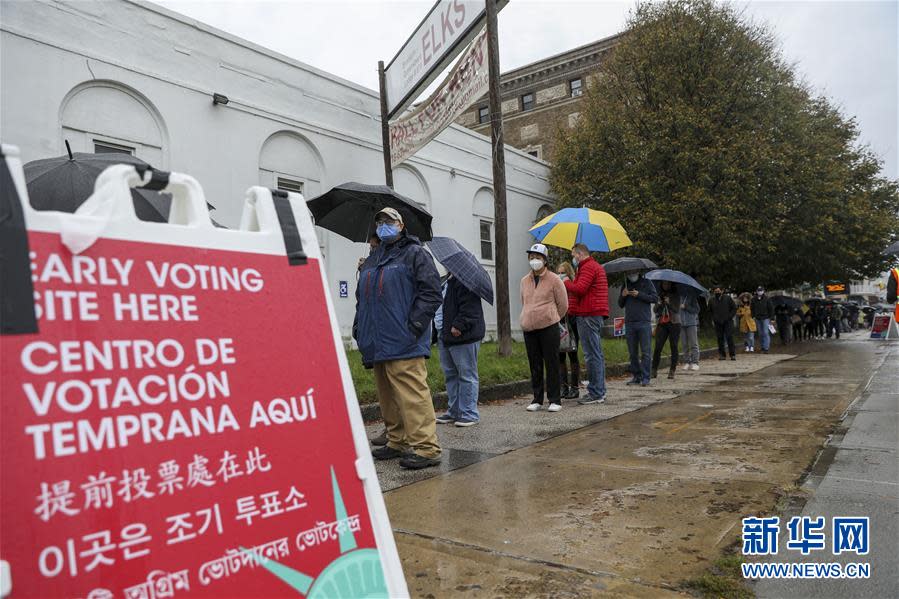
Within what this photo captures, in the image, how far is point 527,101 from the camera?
37875mm

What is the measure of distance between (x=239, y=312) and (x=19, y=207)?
591 millimetres

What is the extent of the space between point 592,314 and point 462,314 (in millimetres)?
2438

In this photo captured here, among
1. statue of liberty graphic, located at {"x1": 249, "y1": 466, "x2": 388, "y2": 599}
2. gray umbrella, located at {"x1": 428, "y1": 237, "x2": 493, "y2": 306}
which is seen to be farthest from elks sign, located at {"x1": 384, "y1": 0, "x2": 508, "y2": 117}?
statue of liberty graphic, located at {"x1": 249, "y1": 466, "x2": 388, "y2": 599}

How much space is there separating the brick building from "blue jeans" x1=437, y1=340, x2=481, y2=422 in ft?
97.1

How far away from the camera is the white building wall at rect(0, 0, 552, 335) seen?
1027 centimetres

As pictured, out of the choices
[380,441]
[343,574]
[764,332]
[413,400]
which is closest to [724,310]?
[764,332]

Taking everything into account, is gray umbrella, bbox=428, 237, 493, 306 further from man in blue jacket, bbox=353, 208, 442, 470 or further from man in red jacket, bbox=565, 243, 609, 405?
man in red jacket, bbox=565, 243, 609, 405

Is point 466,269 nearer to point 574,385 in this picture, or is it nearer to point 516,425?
point 516,425

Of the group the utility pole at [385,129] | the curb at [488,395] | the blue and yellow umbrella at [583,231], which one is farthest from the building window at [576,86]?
the curb at [488,395]

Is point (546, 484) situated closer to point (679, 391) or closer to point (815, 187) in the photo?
point (679, 391)

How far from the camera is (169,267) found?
1726mm

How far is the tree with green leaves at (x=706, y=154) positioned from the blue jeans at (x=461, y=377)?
1560 centimetres

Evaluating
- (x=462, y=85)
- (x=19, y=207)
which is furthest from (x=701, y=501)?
(x=462, y=85)

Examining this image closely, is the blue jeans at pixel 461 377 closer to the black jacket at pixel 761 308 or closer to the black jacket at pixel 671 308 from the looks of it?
the black jacket at pixel 671 308
